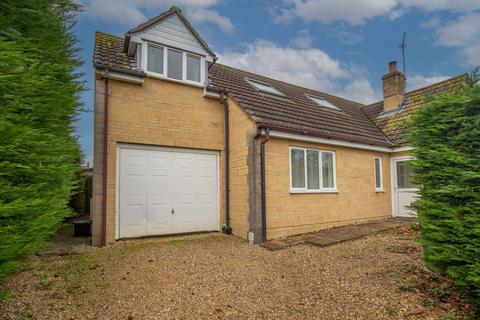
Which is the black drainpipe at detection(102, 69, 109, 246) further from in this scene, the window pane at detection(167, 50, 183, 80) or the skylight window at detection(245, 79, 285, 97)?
the skylight window at detection(245, 79, 285, 97)

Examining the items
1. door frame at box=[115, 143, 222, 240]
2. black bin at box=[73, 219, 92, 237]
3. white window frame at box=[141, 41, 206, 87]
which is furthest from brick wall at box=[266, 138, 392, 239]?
black bin at box=[73, 219, 92, 237]

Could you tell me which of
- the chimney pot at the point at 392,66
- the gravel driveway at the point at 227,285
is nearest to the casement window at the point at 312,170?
the gravel driveway at the point at 227,285

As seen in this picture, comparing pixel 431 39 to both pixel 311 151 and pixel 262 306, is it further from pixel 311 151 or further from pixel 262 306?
pixel 262 306

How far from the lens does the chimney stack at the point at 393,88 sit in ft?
44.6

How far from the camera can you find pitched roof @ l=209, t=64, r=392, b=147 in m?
8.54

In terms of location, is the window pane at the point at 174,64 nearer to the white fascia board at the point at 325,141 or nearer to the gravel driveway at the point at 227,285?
the white fascia board at the point at 325,141

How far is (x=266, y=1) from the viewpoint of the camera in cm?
1140

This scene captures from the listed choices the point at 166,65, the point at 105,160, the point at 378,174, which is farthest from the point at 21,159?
the point at 378,174

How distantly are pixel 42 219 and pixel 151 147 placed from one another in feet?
16.3

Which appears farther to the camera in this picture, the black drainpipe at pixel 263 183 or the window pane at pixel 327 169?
the window pane at pixel 327 169

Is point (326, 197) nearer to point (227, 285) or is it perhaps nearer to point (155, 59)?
point (227, 285)

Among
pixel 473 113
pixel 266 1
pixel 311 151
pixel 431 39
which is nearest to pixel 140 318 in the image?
pixel 473 113

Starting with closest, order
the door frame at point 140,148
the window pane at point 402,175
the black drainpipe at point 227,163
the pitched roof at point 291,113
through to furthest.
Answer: the door frame at point 140,148 < the pitched roof at point 291,113 < the black drainpipe at point 227,163 < the window pane at point 402,175

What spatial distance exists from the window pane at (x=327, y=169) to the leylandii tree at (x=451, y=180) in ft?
16.2
